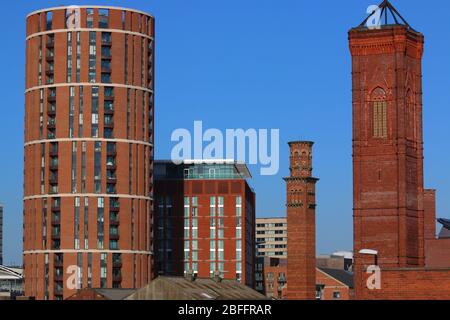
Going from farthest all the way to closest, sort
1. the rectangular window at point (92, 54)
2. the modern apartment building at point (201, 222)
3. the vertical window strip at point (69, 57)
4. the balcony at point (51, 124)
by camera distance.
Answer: the modern apartment building at point (201, 222), the balcony at point (51, 124), the vertical window strip at point (69, 57), the rectangular window at point (92, 54)

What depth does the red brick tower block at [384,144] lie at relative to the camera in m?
108

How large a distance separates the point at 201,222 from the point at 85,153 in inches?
1525

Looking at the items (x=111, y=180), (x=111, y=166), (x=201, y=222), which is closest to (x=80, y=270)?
(x=111, y=180)

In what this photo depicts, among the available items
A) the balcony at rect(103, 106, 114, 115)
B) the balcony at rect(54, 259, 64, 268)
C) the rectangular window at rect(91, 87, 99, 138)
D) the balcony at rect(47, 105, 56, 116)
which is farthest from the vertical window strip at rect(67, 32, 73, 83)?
the balcony at rect(54, 259, 64, 268)

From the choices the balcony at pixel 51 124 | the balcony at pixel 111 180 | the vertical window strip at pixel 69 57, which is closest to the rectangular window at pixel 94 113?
the vertical window strip at pixel 69 57

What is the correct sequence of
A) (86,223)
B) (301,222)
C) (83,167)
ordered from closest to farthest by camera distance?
(86,223)
(83,167)
(301,222)

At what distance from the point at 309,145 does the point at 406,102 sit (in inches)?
1305

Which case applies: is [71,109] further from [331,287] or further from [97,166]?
[331,287]

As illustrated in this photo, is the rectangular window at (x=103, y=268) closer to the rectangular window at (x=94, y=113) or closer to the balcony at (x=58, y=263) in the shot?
the balcony at (x=58, y=263)

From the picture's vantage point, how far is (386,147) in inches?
4281

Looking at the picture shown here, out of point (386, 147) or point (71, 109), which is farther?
point (71, 109)

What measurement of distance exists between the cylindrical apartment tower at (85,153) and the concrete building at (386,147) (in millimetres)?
39817

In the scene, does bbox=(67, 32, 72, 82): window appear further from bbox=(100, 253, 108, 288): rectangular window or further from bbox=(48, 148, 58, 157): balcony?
bbox=(100, 253, 108, 288): rectangular window
